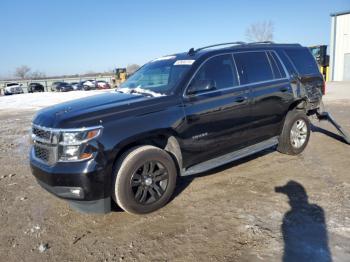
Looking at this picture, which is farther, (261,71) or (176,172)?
(261,71)

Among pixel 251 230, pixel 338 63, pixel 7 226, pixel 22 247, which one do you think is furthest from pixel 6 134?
pixel 338 63

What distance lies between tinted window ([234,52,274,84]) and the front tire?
6.31ft

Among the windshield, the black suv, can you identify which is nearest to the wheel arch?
the black suv

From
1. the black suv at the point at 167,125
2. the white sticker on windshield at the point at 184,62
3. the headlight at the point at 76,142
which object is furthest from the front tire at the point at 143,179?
the white sticker on windshield at the point at 184,62

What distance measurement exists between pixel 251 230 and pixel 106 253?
60.3 inches

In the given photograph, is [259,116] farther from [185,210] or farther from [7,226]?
[7,226]

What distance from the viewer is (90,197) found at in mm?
3531

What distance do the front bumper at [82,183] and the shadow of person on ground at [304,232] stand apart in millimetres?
1976

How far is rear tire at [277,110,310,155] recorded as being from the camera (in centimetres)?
573

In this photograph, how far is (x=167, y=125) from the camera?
13.0 ft

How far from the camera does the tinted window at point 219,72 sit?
450 centimetres

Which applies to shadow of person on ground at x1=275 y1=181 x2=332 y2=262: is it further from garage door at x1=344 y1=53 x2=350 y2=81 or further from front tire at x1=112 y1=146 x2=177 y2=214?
garage door at x1=344 y1=53 x2=350 y2=81

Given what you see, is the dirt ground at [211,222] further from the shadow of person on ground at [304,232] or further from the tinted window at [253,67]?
the tinted window at [253,67]

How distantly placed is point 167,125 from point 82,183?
122 centimetres
